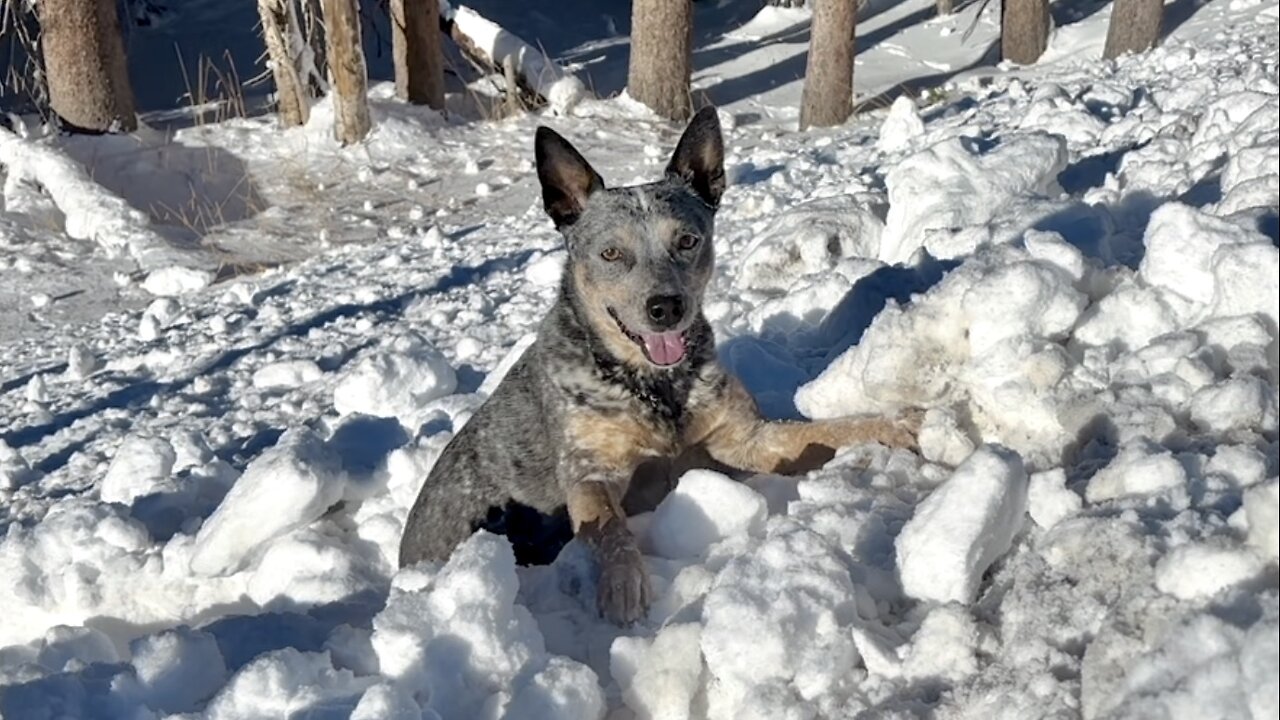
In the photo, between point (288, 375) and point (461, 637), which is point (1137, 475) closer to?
point (461, 637)

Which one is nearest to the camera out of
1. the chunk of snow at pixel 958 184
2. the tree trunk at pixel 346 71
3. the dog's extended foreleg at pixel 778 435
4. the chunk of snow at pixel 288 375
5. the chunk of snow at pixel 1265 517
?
the chunk of snow at pixel 1265 517

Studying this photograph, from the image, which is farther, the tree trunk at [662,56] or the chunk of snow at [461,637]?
the tree trunk at [662,56]

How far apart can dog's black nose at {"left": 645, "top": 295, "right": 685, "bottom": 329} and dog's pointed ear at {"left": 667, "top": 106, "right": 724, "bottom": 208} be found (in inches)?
32.9

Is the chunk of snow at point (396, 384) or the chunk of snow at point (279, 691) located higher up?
the chunk of snow at point (279, 691)

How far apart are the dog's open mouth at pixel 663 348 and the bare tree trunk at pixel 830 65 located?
11978 millimetres

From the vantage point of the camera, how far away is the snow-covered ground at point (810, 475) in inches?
111

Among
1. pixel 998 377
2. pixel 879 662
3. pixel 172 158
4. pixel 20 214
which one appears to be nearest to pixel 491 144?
pixel 172 158

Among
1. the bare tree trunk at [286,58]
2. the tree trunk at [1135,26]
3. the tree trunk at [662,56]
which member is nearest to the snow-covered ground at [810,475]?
the bare tree trunk at [286,58]

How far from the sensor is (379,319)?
926 centimetres

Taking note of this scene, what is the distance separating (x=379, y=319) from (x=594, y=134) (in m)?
7.86

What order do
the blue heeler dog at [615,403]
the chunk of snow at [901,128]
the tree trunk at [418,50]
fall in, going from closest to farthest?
1. the blue heeler dog at [615,403]
2. the chunk of snow at [901,128]
3. the tree trunk at [418,50]

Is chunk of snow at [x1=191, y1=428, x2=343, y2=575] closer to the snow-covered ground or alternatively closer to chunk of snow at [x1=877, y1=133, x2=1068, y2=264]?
the snow-covered ground

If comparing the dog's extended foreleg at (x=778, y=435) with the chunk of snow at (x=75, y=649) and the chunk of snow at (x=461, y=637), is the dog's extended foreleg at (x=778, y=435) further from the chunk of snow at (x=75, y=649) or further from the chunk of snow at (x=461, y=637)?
the chunk of snow at (x=75, y=649)

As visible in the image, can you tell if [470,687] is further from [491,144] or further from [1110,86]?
[491,144]
